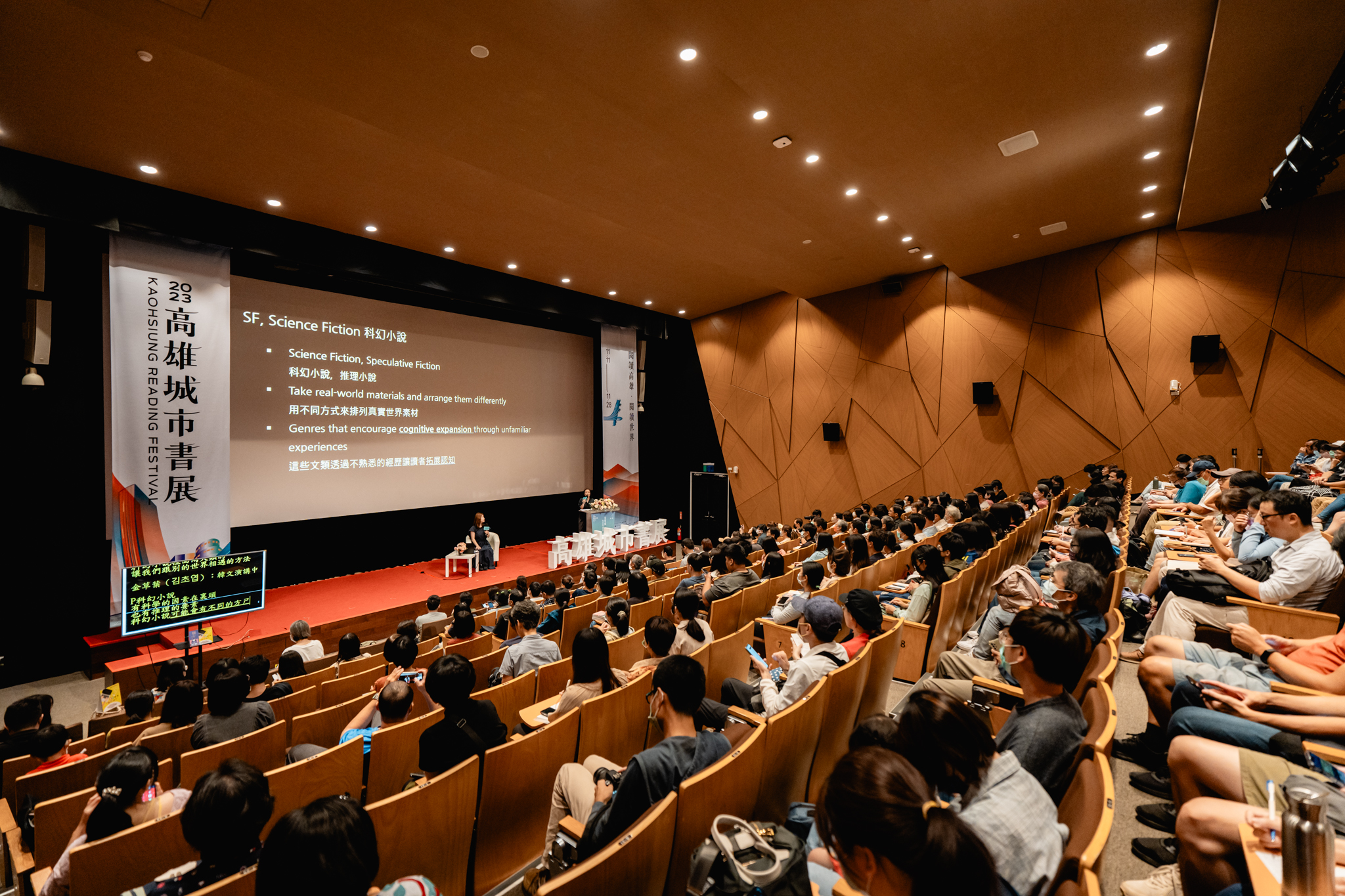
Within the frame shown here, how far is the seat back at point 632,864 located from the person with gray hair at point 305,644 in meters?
4.64

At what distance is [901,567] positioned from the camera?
5020 mm

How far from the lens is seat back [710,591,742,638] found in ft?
12.8

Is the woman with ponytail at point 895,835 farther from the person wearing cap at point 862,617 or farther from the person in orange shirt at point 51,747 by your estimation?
the person in orange shirt at point 51,747

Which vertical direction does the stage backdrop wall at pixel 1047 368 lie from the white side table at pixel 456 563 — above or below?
above

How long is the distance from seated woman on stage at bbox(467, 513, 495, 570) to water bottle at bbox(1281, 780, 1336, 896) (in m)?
9.43

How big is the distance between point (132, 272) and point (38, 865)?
667 cm

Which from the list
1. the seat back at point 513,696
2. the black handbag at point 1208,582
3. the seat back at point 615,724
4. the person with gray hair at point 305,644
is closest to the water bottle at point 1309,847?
the seat back at point 615,724

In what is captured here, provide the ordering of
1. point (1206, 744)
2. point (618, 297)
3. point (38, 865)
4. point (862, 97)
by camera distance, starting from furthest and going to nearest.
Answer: point (618, 297)
point (862, 97)
point (38, 865)
point (1206, 744)

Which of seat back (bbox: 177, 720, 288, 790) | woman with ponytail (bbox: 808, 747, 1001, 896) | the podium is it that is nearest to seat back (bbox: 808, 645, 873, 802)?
woman with ponytail (bbox: 808, 747, 1001, 896)

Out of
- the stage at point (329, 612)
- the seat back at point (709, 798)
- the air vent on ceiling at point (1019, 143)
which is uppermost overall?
the air vent on ceiling at point (1019, 143)

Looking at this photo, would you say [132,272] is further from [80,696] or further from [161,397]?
[80,696]

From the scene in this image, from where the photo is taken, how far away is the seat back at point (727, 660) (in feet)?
9.48

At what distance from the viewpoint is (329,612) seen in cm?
720

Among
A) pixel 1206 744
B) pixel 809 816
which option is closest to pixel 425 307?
pixel 809 816
